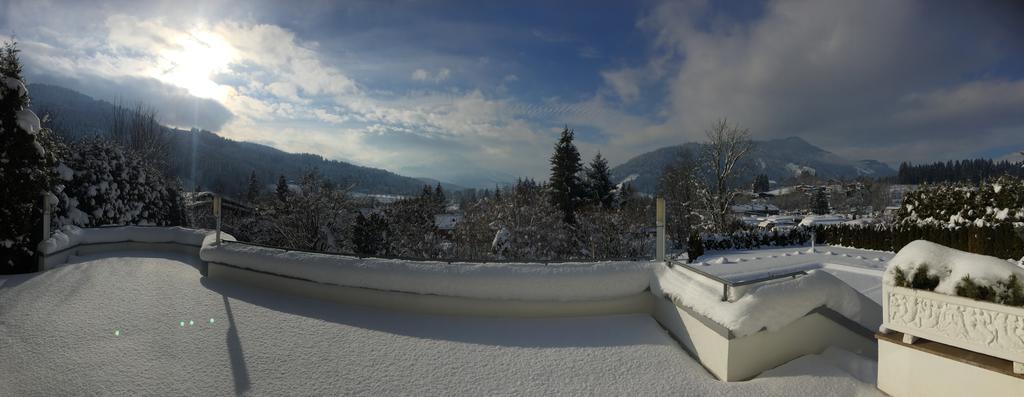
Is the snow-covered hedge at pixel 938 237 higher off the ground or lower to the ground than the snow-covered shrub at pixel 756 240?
higher

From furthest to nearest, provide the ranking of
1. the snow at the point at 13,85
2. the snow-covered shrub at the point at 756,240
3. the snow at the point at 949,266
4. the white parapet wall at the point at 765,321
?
the snow-covered shrub at the point at 756,240, the snow at the point at 13,85, the white parapet wall at the point at 765,321, the snow at the point at 949,266

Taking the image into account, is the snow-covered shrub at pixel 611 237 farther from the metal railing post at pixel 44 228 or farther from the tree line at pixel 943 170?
the tree line at pixel 943 170

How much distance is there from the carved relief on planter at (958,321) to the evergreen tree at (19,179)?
45.4 feet

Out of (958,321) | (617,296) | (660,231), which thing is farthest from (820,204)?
(958,321)

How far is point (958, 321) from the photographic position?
3074 mm

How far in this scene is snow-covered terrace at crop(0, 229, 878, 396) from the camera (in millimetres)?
3510

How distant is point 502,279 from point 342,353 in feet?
6.23

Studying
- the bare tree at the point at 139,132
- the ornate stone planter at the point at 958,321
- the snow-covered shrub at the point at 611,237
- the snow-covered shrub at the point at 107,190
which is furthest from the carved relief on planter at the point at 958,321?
the bare tree at the point at 139,132

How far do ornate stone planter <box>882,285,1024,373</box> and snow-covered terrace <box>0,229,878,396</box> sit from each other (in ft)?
2.30

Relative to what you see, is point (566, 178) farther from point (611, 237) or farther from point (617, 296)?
point (617, 296)

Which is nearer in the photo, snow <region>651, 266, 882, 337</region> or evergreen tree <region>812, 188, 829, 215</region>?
snow <region>651, 266, 882, 337</region>

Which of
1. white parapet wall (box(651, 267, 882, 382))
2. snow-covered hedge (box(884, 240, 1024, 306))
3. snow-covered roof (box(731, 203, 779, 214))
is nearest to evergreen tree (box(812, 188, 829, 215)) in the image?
snow-covered roof (box(731, 203, 779, 214))

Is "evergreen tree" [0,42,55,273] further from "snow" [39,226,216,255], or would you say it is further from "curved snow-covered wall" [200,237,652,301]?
"curved snow-covered wall" [200,237,652,301]

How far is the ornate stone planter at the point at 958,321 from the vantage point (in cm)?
280
